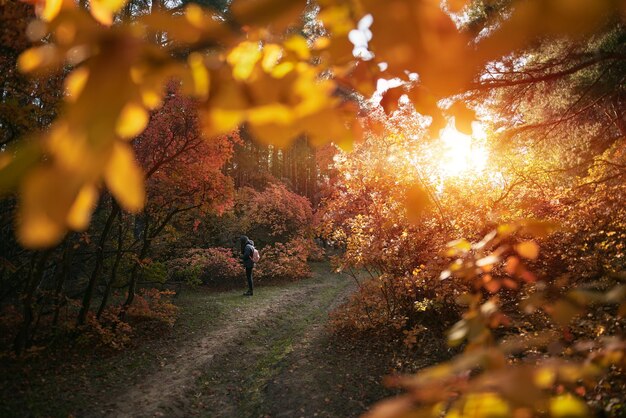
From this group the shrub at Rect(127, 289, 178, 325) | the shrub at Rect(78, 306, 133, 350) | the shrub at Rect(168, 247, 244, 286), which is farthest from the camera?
the shrub at Rect(168, 247, 244, 286)

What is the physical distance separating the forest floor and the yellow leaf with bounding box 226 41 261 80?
4.71 meters

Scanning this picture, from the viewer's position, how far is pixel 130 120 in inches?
21.4

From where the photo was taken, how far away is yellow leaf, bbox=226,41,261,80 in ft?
2.29

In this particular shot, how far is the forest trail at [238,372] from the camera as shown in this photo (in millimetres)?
4895

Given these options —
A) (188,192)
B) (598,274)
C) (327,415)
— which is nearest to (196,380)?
(327,415)

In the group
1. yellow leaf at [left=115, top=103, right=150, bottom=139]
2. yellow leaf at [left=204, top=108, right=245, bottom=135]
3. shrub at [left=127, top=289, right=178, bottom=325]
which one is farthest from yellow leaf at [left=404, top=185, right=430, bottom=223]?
shrub at [left=127, top=289, right=178, bottom=325]

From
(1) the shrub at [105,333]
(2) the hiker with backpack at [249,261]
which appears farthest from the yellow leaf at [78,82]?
(2) the hiker with backpack at [249,261]

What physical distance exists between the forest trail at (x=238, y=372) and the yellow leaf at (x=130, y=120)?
4.90 m

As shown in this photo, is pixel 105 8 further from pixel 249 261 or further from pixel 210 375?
pixel 249 261

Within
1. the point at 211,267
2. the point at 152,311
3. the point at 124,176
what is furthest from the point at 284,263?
the point at 124,176

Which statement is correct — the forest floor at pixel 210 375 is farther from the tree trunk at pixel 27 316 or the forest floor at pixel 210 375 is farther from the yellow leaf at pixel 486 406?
the yellow leaf at pixel 486 406

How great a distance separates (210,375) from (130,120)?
20.3 ft

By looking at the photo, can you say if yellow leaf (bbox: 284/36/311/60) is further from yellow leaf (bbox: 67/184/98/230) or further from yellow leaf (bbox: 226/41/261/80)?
yellow leaf (bbox: 67/184/98/230)

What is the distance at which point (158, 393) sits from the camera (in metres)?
5.20
